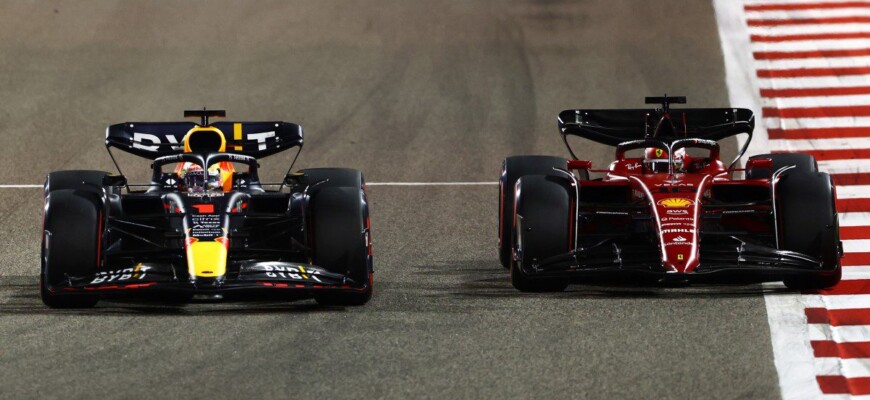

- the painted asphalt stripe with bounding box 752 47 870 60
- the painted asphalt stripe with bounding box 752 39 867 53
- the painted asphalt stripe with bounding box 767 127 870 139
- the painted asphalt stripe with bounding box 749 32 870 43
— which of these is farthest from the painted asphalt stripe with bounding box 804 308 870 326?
the painted asphalt stripe with bounding box 749 32 870 43

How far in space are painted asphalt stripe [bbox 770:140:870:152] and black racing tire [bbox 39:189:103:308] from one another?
1013 centimetres

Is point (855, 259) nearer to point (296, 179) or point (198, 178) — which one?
point (296, 179)

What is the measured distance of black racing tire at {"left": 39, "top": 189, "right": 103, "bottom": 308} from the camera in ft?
47.1

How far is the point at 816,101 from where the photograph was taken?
23.6 meters

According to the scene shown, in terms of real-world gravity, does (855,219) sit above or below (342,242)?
below

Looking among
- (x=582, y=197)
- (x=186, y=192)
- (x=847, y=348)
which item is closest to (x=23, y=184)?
(x=186, y=192)

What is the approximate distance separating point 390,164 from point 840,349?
9.14 meters

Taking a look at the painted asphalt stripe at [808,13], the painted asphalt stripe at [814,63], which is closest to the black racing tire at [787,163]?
the painted asphalt stripe at [814,63]

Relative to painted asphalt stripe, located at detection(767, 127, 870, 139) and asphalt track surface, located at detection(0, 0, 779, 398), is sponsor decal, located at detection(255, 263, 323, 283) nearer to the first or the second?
asphalt track surface, located at detection(0, 0, 779, 398)

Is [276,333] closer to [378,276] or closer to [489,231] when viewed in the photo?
[378,276]

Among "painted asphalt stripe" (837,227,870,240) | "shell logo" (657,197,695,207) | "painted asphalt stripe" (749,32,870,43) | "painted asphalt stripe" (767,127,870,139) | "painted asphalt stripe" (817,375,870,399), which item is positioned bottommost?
"painted asphalt stripe" (817,375,870,399)

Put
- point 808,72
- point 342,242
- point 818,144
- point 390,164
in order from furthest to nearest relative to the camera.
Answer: point 808,72 < point 818,144 < point 390,164 < point 342,242

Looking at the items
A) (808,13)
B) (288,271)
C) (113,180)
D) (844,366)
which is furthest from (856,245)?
(808,13)

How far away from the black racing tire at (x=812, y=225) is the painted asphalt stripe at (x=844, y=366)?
1.71 metres
